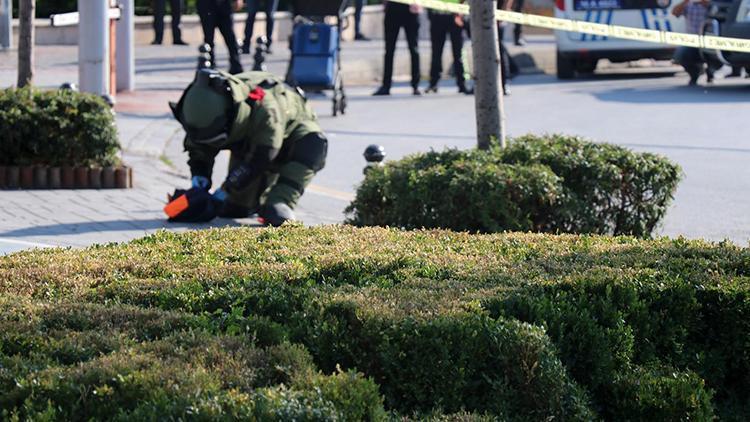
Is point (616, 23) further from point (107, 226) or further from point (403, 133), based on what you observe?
point (107, 226)

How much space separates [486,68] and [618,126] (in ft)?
23.8

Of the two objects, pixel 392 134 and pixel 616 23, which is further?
pixel 616 23

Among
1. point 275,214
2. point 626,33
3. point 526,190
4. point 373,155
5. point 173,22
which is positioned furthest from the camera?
point 173,22

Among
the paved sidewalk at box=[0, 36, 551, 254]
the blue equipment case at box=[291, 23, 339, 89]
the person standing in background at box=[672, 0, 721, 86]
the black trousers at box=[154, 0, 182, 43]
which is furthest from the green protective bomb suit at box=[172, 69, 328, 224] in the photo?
the black trousers at box=[154, 0, 182, 43]

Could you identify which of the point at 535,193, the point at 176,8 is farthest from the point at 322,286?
the point at 176,8

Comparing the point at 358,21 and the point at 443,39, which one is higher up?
the point at 358,21

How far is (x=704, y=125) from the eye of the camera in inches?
599

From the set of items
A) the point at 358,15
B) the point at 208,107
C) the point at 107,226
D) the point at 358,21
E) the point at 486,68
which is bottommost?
the point at 107,226

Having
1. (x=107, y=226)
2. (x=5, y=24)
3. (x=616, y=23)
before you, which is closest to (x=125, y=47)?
(x=5, y=24)

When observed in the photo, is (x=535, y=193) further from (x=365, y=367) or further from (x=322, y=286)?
(x=365, y=367)

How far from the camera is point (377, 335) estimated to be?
13.7 ft

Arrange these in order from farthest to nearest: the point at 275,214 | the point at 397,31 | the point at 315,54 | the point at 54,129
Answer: the point at 397,31 → the point at 315,54 → the point at 54,129 → the point at 275,214

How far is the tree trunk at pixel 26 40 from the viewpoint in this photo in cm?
1133

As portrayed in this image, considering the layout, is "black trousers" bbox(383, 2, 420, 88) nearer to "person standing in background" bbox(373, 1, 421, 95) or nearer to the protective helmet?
"person standing in background" bbox(373, 1, 421, 95)
